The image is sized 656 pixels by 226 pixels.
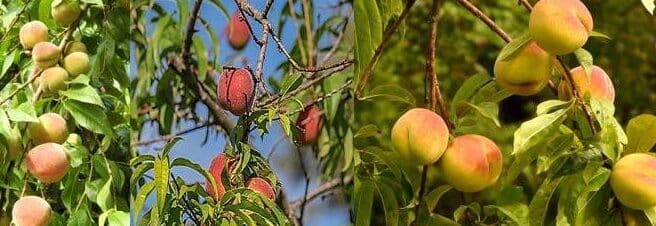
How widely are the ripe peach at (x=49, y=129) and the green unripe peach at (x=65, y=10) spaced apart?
4.5 inches

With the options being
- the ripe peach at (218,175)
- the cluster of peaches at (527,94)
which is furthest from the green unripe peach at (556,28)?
the ripe peach at (218,175)

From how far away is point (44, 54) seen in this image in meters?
0.95

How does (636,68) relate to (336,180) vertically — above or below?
below

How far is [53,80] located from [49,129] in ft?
0.17

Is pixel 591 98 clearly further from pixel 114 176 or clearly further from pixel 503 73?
pixel 114 176

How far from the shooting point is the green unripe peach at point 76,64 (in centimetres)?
97

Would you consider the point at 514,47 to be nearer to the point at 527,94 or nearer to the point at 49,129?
the point at 527,94

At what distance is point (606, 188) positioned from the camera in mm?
582

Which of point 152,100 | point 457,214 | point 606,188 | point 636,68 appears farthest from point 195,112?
point 636,68

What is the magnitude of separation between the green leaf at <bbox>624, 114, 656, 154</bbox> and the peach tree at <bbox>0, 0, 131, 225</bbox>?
0.49 meters

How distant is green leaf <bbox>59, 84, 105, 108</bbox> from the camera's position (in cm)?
92

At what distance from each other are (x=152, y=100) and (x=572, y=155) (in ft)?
2.38

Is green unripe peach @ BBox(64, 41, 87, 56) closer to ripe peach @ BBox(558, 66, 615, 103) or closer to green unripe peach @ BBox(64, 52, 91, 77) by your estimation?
green unripe peach @ BBox(64, 52, 91, 77)

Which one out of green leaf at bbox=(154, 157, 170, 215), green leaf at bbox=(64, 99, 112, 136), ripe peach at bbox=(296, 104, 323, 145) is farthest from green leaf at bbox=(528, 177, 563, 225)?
green leaf at bbox=(64, 99, 112, 136)
